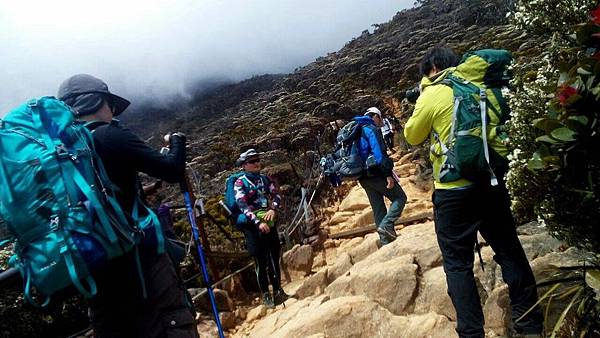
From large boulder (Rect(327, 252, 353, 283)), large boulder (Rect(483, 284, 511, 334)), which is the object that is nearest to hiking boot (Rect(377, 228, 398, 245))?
large boulder (Rect(327, 252, 353, 283))

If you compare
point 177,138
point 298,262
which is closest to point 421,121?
point 177,138

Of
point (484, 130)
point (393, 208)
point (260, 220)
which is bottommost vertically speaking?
point (393, 208)

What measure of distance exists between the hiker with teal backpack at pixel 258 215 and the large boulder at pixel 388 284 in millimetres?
1055

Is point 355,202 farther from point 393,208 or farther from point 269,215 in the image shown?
point 269,215

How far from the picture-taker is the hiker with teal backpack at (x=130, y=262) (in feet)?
5.60

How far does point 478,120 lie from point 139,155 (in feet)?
5.59

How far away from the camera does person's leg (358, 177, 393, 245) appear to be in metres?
4.67

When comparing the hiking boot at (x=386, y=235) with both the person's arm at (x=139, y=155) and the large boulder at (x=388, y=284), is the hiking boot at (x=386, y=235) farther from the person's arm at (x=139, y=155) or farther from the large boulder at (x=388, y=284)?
the person's arm at (x=139, y=155)

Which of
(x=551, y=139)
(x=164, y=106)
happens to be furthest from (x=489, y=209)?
(x=164, y=106)

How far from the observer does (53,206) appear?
59.0 inches

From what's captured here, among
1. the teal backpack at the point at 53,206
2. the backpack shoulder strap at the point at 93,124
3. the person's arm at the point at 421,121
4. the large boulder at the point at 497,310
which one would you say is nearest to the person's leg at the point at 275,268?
the large boulder at the point at 497,310

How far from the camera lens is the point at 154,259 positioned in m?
1.80

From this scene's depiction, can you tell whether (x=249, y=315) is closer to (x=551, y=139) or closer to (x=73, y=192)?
(x=73, y=192)

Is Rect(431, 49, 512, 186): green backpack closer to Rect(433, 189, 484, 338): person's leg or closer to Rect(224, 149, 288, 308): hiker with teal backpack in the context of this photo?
Rect(433, 189, 484, 338): person's leg
